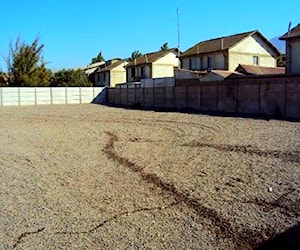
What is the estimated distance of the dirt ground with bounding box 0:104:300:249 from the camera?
4.61 metres

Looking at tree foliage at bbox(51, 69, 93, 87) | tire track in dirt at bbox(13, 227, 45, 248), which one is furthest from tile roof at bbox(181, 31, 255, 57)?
tire track in dirt at bbox(13, 227, 45, 248)

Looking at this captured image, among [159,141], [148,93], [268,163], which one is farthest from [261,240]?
[148,93]

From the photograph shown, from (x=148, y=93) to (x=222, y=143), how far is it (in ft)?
70.7

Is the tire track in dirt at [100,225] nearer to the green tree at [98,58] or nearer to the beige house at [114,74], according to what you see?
the beige house at [114,74]

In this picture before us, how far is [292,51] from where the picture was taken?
76.9 feet

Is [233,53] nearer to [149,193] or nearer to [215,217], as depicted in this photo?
[149,193]

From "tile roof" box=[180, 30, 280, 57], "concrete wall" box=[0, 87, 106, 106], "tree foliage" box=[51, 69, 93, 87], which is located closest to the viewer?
"tile roof" box=[180, 30, 280, 57]

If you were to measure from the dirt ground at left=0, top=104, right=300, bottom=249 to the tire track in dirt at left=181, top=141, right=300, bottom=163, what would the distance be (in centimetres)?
3

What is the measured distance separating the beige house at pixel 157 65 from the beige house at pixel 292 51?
24.6m

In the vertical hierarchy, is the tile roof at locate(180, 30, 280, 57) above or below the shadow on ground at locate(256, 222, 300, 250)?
above

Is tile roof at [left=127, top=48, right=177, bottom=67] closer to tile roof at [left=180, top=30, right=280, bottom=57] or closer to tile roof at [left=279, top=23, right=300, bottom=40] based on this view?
tile roof at [left=180, top=30, right=280, bottom=57]

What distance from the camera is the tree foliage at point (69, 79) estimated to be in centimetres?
5200

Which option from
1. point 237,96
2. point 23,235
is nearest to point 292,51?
point 237,96

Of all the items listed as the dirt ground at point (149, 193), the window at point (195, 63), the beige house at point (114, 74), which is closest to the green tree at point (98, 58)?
the beige house at point (114, 74)
